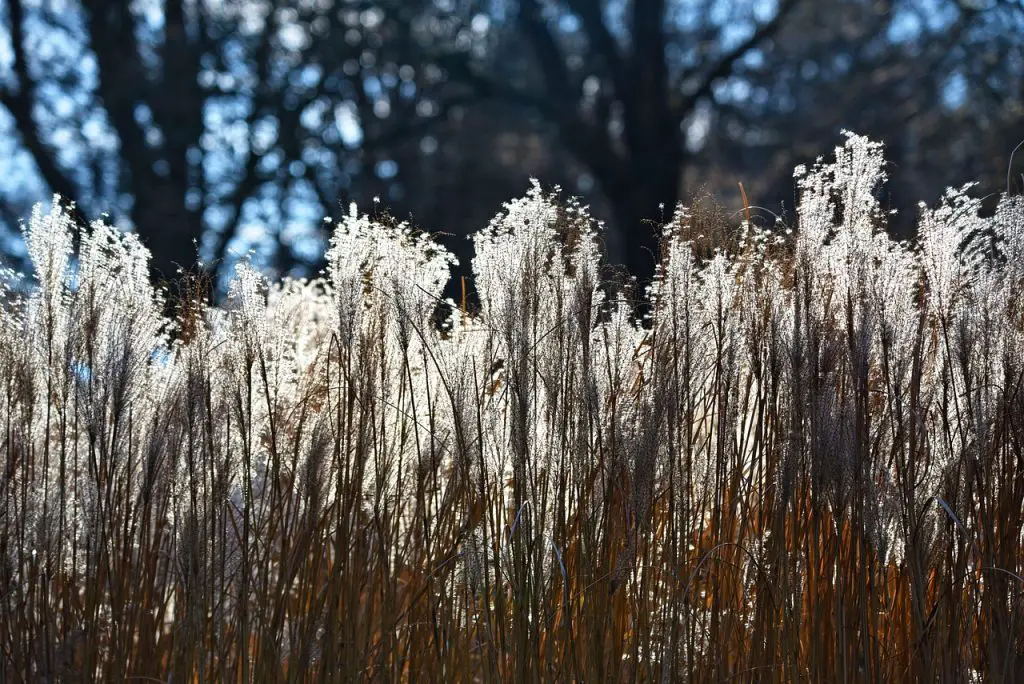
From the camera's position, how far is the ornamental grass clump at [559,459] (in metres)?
2.41

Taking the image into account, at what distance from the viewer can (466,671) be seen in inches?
101

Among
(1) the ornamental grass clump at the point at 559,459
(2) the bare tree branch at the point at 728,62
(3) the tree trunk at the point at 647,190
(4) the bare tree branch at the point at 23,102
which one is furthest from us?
(2) the bare tree branch at the point at 728,62

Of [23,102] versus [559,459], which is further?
[23,102]

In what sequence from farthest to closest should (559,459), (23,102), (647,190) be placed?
(647,190)
(23,102)
(559,459)

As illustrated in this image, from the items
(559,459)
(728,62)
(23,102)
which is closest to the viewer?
(559,459)

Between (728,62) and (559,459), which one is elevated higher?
(728,62)

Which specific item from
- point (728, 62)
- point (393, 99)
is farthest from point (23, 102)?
point (728, 62)

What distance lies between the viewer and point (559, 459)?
8.05ft

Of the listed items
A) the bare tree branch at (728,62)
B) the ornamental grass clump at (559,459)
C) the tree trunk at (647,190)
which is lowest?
the ornamental grass clump at (559,459)

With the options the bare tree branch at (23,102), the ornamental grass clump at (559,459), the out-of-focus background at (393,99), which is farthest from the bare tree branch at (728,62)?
the ornamental grass clump at (559,459)

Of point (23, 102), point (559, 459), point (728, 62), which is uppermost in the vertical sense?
point (728, 62)

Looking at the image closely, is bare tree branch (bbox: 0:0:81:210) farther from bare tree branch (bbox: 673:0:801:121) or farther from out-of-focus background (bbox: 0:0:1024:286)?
bare tree branch (bbox: 673:0:801:121)

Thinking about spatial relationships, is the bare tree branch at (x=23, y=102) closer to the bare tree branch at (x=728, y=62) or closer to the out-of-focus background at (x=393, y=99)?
the out-of-focus background at (x=393, y=99)

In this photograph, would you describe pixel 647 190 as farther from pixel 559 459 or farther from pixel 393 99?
pixel 559 459
